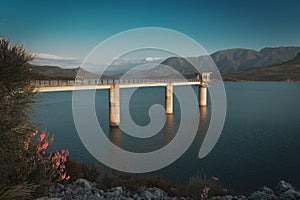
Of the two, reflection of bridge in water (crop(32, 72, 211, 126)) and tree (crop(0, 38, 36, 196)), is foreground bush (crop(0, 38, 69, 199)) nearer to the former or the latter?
tree (crop(0, 38, 36, 196))

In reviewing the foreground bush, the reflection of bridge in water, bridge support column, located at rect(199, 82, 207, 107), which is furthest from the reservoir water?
bridge support column, located at rect(199, 82, 207, 107)

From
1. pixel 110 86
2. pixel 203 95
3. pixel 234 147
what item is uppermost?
pixel 110 86

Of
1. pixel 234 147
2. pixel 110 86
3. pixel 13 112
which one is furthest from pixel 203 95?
pixel 13 112

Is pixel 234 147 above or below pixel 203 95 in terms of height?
below

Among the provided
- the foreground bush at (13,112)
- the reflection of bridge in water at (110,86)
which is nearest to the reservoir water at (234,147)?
the reflection of bridge in water at (110,86)

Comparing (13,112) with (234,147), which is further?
(234,147)

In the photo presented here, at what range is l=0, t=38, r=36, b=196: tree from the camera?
5.60 meters

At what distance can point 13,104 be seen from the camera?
576 cm

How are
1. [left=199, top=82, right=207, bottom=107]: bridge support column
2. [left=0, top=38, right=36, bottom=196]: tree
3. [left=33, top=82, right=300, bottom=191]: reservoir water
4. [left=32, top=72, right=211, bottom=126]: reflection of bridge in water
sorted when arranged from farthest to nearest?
[left=199, top=82, right=207, bottom=107]: bridge support column, [left=32, top=72, right=211, bottom=126]: reflection of bridge in water, [left=33, top=82, right=300, bottom=191]: reservoir water, [left=0, top=38, right=36, bottom=196]: tree

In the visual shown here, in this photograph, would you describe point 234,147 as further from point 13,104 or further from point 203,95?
point 203,95

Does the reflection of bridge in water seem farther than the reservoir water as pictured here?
Yes

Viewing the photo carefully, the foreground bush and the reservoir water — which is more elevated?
the foreground bush

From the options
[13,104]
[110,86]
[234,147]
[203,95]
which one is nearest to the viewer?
[13,104]

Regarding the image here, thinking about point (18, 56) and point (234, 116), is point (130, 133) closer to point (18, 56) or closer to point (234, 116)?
point (234, 116)
